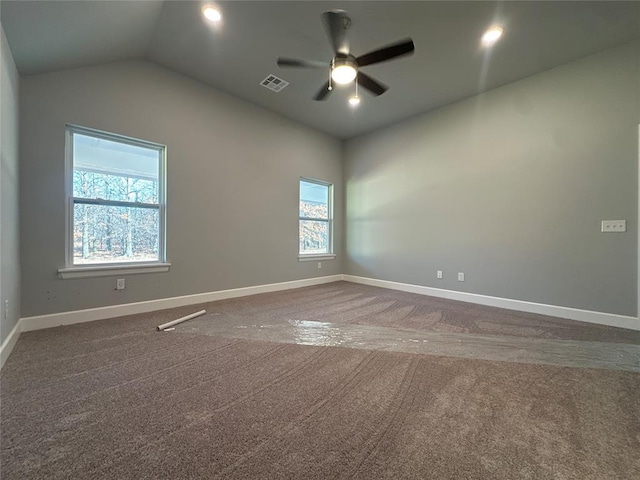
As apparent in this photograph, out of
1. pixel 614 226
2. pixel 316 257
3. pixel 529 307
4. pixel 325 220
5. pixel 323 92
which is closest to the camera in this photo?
pixel 614 226

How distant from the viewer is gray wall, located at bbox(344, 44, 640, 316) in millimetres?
2805

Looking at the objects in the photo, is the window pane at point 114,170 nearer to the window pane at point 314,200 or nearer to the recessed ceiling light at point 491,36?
the window pane at point 314,200

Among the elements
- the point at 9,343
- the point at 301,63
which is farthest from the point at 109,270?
the point at 301,63

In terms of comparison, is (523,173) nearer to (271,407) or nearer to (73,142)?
(271,407)

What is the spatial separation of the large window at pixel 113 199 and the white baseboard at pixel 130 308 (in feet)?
1.70

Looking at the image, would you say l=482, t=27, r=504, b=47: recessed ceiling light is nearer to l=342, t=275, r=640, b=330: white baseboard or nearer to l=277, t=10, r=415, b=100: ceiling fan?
l=277, t=10, r=415, b=100: ceiling fan

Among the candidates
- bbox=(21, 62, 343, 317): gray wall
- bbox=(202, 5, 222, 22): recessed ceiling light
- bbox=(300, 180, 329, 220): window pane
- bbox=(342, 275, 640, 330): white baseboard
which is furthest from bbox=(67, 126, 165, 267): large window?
bbox=(342, 275, 640, 330): white baseboard

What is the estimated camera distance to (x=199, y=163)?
3639mm

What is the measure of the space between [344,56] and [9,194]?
10.4 ft

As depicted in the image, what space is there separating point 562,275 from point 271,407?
3.70 m

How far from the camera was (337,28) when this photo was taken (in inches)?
Answer: 82.6

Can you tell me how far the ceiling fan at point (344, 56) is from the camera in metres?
2.10

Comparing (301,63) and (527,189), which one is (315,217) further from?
(527,189)

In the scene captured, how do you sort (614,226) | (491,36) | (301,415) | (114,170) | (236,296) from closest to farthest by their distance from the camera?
(301,415) < (491,36) < (614,226) < (114,170) < (236,296)
